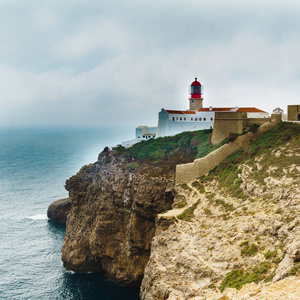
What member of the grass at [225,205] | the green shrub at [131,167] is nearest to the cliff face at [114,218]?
the green shrub at [131,167]

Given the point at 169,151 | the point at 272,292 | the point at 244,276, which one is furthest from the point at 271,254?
the point at 169,151

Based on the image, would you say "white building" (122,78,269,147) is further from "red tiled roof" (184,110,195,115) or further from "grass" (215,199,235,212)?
"grass" (215,199,235,212)

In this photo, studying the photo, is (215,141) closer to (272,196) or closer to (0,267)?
(272,196)

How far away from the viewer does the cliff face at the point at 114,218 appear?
1762 inches

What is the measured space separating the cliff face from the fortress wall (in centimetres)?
205

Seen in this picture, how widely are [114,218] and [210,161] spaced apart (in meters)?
13.7

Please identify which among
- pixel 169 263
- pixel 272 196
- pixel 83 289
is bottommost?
pixel 83 289

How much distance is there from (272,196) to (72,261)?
2821cm

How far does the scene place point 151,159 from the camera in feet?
169

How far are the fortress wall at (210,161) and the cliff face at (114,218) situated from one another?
2050mm

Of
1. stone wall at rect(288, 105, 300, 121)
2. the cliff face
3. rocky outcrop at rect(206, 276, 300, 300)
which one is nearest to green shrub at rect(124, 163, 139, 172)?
the cliff face

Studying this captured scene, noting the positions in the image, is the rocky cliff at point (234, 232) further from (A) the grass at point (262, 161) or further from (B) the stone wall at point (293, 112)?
(B) the stone wall at point (293, 112)

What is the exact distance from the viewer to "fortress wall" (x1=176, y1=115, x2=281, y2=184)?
43719 millimetres

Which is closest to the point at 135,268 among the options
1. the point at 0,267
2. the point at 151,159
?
the point at 151,159
